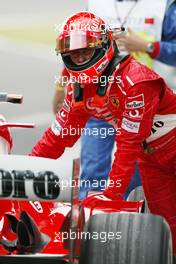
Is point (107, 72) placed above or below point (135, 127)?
above

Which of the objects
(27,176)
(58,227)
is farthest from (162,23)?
(27,176)

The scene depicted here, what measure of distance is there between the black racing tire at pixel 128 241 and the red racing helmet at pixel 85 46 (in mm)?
740

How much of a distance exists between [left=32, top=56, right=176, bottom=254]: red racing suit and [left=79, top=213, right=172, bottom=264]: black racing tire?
37 centimetres

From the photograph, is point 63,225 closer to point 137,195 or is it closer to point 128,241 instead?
point 128,241

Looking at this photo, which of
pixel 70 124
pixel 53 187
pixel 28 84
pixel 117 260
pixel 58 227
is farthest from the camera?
pixel 28 84

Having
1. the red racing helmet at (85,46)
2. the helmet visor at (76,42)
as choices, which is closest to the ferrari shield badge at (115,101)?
the red racing helmet at (85,46)

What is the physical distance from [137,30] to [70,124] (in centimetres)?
111

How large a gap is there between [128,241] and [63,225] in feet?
1.14

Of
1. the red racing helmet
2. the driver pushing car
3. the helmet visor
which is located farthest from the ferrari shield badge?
the helmet visor

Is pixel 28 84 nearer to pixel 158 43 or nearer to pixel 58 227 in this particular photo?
pixel 158 43

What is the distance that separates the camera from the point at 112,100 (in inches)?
167

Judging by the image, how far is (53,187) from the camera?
10.9 ft

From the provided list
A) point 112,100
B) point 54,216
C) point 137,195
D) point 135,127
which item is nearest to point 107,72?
point 112,100

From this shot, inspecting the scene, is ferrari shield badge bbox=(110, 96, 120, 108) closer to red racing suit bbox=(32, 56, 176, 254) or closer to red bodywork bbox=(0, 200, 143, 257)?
red racing suit bbox=(32, 56, 176, 254)
